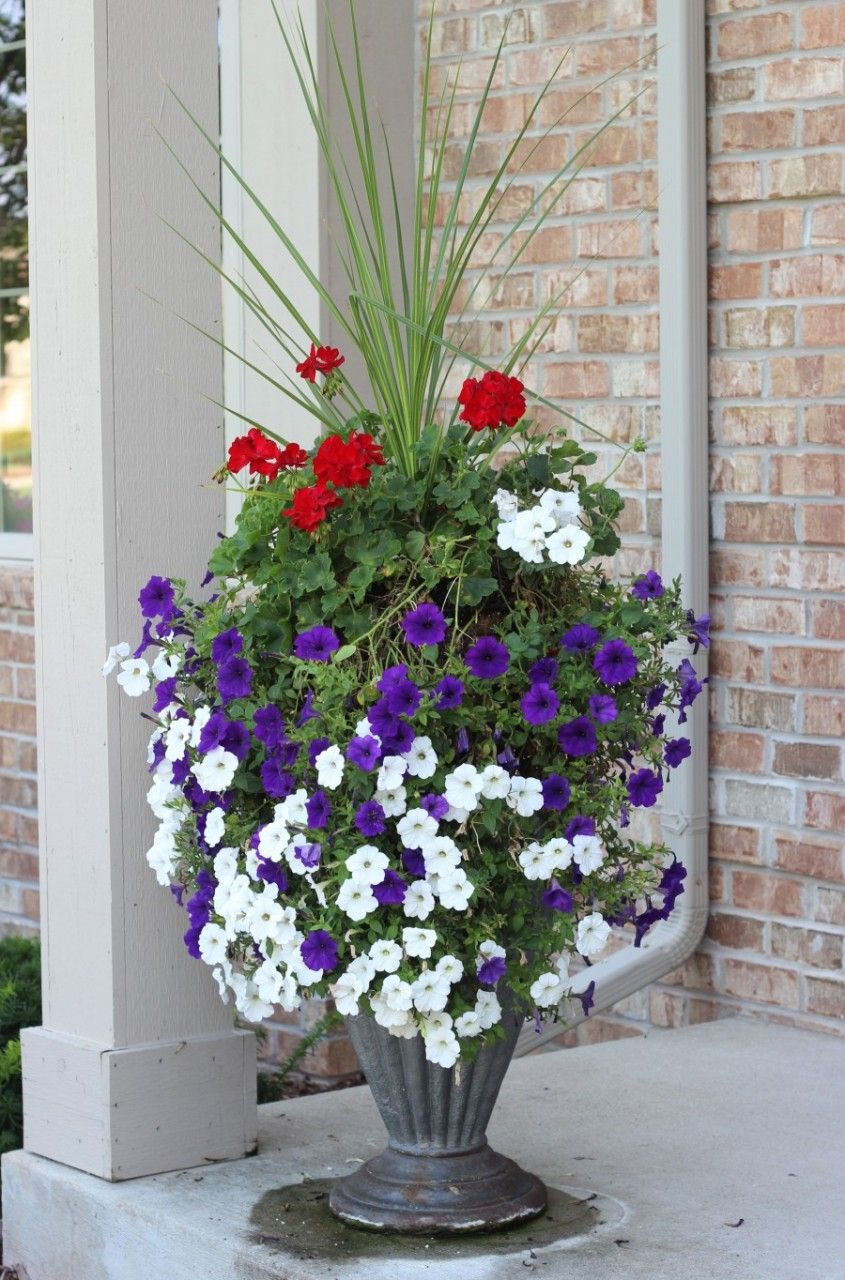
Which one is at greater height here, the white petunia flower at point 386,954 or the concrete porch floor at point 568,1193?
the white petunia flower at point 386,954

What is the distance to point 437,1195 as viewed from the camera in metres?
2.24

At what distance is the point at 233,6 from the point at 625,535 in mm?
1411

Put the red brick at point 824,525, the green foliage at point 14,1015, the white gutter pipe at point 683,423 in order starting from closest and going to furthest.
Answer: the green foliage at point 14,1015
the red brick at point 824,525
the white gutter pipe at point 683,423

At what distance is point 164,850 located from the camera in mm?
2289

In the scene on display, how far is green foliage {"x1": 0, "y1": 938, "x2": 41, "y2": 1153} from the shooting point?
2.97 meters

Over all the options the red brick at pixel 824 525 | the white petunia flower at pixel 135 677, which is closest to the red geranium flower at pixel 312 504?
the white petunia flower at pixel 135 677

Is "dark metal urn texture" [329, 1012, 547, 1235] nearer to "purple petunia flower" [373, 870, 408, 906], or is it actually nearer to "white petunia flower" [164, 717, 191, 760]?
"purple petunia flower" [373, 870, 408, 906]

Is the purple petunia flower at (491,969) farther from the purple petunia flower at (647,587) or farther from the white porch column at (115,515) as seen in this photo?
the white porch column at (115,515)

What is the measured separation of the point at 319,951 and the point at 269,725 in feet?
0.91

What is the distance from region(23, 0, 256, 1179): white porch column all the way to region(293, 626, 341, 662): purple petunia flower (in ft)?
1.63

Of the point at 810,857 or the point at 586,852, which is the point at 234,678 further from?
the point at 810,857

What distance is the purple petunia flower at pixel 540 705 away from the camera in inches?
80.6

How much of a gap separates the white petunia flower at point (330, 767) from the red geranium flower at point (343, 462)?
327 mm

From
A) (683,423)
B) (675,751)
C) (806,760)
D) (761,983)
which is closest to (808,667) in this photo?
(806,760)
